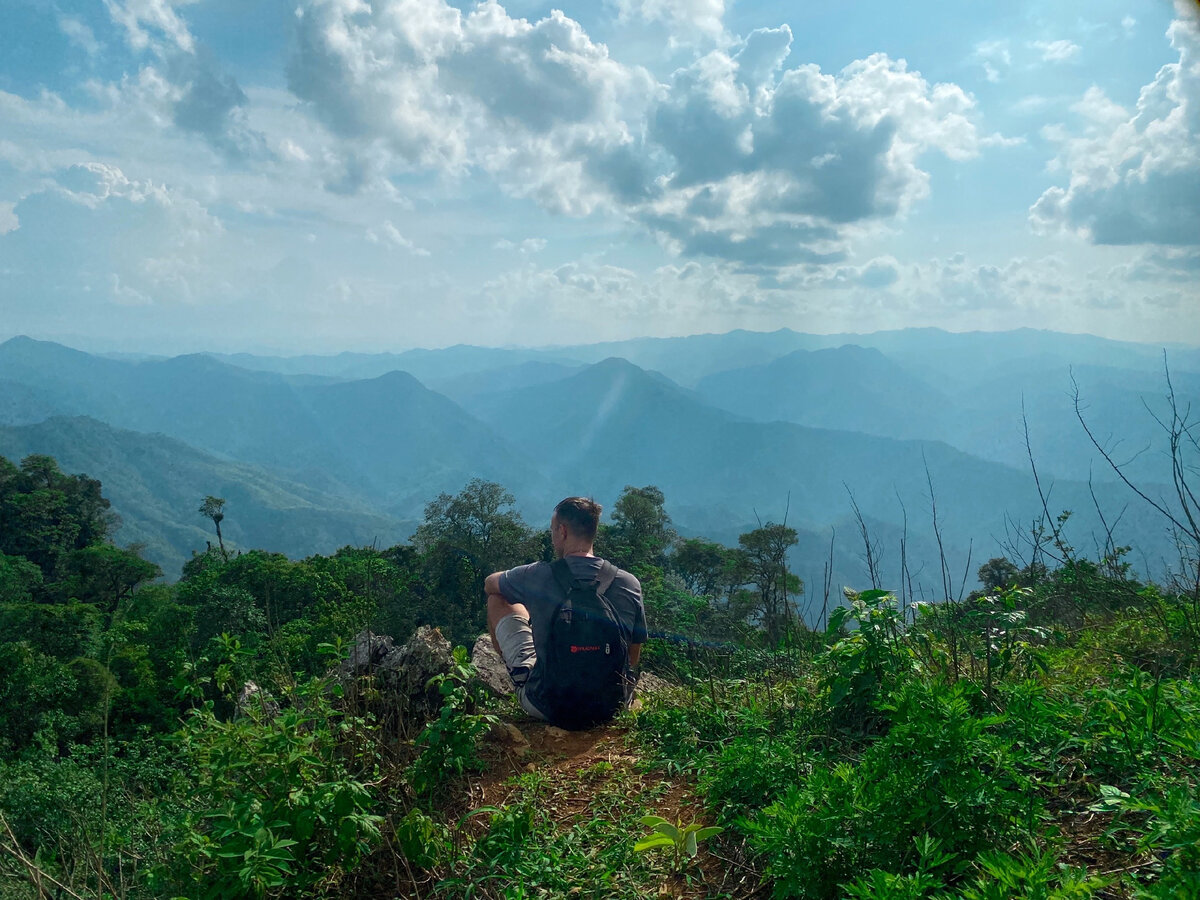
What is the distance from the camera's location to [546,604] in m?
4.62

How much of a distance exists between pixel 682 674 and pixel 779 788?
298 cm

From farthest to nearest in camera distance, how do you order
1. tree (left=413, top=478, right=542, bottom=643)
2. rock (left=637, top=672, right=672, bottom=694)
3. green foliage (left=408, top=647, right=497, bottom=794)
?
tree (left=413, top=478, right=542, bottom=643)
rock (left=637, top=672, right=672, bottom=694)
green foliage (left=408, top=647, right=497, bottom=794)

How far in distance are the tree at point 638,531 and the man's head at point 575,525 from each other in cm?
2918

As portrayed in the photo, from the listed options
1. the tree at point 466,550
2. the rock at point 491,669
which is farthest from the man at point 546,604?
the tree at point 466,550

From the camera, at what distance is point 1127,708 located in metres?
2.72

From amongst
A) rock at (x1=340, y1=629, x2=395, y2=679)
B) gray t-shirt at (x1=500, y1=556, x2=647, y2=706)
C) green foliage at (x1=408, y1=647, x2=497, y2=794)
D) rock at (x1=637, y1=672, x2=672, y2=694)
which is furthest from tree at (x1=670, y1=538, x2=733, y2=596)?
green foliage at (x1=408, y1=647, x2=497, y2=794)

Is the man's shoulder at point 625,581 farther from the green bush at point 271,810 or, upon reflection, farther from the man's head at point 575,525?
the green bush at point 271,810

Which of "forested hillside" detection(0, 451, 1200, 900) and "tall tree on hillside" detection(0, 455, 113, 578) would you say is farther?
"tall tree on hillside" detection(0, 455, 113, 578)

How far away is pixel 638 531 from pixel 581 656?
113ft

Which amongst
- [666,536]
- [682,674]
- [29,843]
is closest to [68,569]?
[29,843]

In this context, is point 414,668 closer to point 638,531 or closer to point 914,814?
point 914,814

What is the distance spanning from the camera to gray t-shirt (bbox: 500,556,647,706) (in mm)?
4633

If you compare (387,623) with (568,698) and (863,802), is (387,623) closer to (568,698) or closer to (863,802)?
(568,698)

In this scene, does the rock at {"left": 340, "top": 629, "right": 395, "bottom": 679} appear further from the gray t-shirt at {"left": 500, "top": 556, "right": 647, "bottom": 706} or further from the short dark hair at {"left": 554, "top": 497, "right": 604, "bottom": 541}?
the short dark hair at {"left": 554, "top": 497, "right": 604, "bottom": 541}
